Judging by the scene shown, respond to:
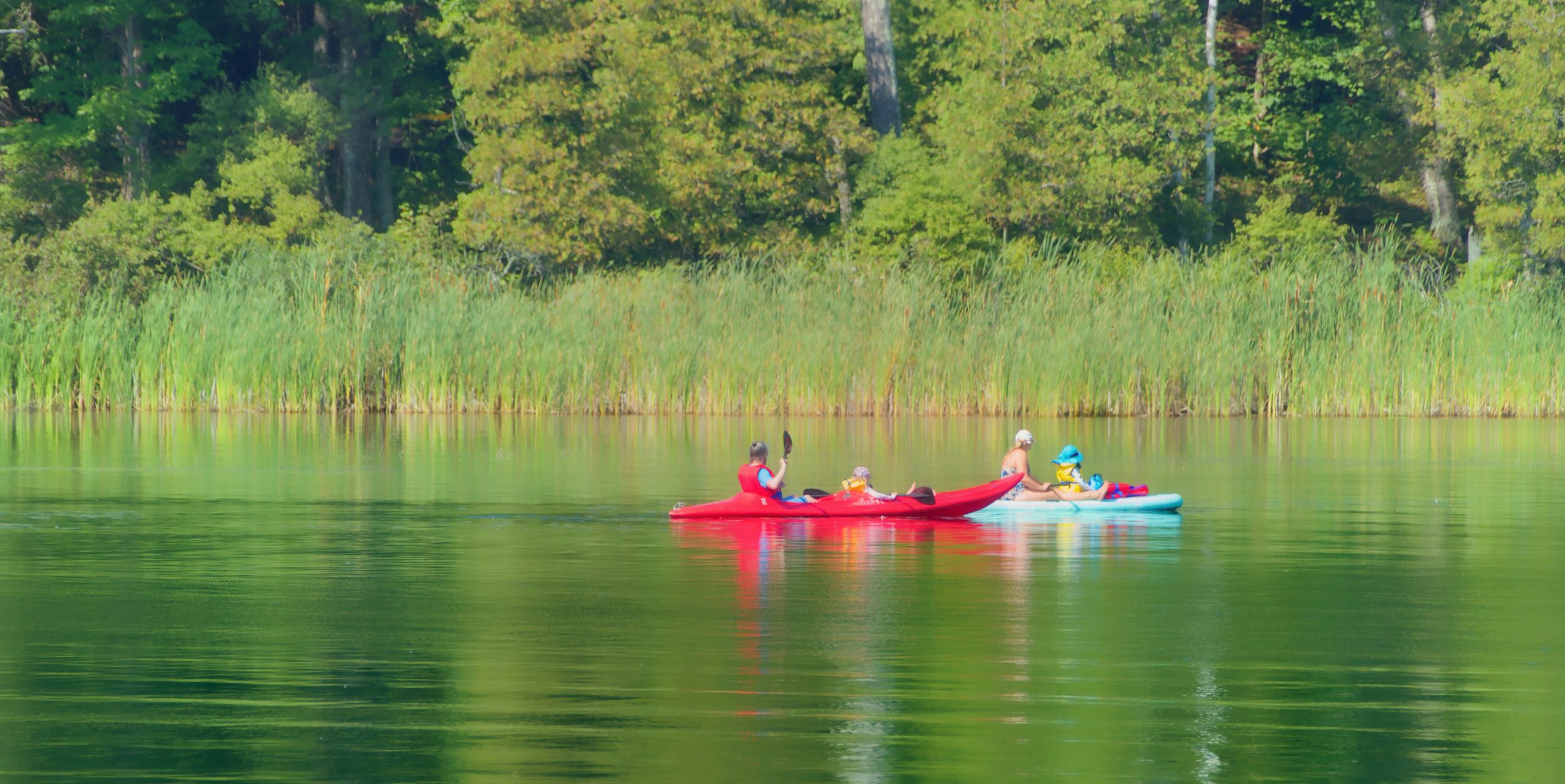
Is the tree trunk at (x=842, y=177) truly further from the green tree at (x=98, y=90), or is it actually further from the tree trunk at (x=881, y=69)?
the green tree at (x=98, y=90)

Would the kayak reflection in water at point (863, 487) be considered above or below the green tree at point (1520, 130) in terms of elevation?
below

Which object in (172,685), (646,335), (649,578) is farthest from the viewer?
(646,335)

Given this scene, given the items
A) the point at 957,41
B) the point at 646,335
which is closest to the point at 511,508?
the point at 646,335

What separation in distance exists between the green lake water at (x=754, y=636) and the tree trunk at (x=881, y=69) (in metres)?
22.2

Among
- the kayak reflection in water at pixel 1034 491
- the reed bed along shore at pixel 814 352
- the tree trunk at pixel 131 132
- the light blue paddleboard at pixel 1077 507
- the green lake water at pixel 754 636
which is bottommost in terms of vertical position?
the green lake water at pixel 754 636

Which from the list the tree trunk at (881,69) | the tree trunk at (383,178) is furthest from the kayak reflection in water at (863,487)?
the tree trunk at (383,178)

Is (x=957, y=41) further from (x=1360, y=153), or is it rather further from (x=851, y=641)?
(x=851, y=641)

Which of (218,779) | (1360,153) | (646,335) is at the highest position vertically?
(1360,153)

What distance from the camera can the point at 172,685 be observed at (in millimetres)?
7582

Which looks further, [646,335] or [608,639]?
[646,335]

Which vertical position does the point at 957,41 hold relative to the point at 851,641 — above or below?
above

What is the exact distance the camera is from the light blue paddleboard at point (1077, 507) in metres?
15.0

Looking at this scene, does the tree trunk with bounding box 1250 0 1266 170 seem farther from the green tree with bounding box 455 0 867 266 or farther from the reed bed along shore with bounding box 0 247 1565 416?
the reed bed along shore with bounding box 0 247 1565 416

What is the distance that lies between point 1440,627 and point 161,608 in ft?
20.1
